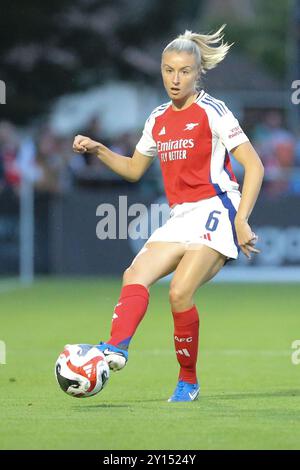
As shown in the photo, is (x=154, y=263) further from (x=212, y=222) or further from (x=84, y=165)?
(x=84, y=165)

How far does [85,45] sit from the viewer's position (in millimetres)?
35875

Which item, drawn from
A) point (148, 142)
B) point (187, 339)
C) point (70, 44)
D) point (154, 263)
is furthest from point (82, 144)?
point (70, 44)

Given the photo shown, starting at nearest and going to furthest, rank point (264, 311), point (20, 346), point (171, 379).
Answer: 1. point (171, 379)
2. point (20, 346)
3. point (264, 311)

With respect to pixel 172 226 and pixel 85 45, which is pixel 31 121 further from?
pixel 172 226

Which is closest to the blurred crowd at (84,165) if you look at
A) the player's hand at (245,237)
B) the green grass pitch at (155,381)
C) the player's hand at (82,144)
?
the green grass pitch at (155,381)

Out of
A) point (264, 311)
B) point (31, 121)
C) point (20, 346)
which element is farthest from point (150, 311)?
point (31, 121)

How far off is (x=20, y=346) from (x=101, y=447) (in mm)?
6523

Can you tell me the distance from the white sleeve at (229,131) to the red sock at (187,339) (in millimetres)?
1048

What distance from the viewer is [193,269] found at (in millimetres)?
9195

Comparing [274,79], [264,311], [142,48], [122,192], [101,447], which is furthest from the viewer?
[274,79]

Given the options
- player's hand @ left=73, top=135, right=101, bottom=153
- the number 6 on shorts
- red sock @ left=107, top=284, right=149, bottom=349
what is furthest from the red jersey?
red sock @ left=107, top=284, right=149, bottom=349

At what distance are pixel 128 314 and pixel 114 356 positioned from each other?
356 mm

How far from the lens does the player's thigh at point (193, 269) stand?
362 inches

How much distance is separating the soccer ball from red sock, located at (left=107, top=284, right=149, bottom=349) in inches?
6.7
